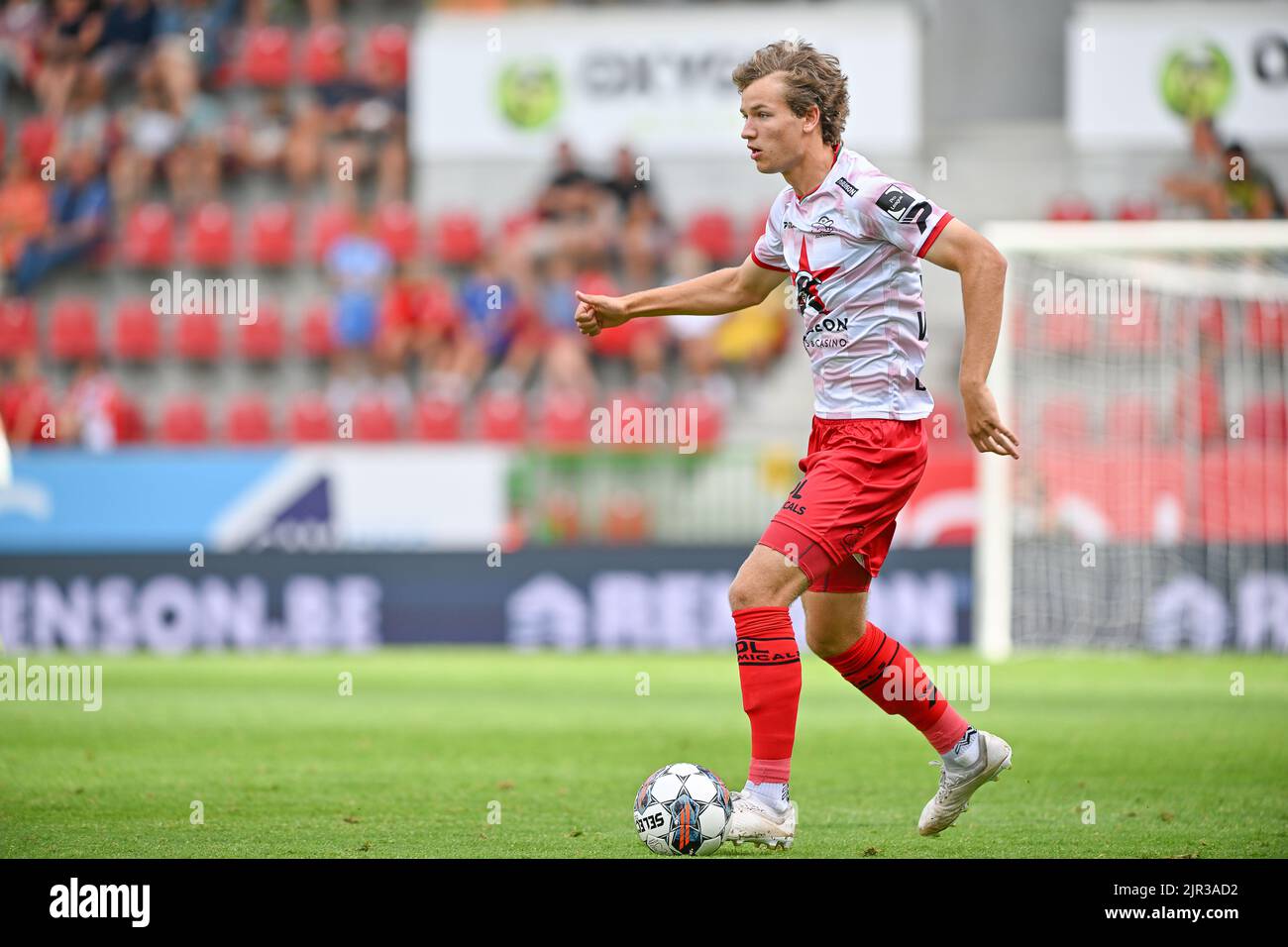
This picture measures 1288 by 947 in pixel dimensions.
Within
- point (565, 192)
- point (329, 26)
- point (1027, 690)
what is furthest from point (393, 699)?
point (329, 26)

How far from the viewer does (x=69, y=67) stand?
2012 cm

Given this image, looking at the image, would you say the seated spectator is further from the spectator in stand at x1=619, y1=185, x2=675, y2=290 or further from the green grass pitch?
the green grass pitch

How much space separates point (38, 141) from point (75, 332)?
8.65ft

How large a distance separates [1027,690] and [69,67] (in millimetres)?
13732

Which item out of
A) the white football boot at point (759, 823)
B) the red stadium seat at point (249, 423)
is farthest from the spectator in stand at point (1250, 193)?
the white football boot at point (759, 823)

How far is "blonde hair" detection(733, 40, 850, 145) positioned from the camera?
5.54 m

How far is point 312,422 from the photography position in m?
17.8

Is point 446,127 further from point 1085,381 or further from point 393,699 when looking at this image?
point 393,699

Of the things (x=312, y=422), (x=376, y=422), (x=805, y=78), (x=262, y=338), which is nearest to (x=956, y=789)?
(x=805, y=78)

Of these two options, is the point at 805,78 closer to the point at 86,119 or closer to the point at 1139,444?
the point at 1139,444

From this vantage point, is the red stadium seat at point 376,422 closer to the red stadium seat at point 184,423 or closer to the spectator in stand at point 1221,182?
the red stadium seat at point 184,423

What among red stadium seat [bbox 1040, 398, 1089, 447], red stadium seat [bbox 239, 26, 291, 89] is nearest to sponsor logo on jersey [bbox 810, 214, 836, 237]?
red stadium seat [bbox 1040, 398, 1089, 447]

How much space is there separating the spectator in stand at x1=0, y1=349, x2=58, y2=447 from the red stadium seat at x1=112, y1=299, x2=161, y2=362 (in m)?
0.89

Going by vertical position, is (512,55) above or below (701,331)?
above
